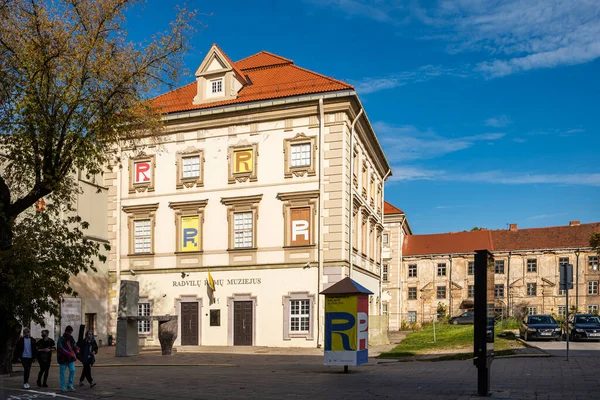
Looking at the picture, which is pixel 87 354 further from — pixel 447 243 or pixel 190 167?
pixel 447 243

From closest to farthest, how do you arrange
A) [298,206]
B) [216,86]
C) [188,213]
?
[298,206], [188,213], [216,86]

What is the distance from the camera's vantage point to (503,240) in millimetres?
77375

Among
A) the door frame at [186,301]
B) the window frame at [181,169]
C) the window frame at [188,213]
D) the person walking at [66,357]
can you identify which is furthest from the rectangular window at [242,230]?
the person walking at [66,357]

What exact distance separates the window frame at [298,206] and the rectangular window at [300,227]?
0.33ft

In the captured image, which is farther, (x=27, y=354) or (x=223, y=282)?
(x=223, y=282)

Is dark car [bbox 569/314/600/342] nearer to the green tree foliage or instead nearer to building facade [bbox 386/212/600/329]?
the green tree foliage

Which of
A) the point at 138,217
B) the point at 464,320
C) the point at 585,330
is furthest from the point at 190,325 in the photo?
the point at 464,320

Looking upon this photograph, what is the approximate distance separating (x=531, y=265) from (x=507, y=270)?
2.70 m

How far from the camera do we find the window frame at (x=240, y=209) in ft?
109

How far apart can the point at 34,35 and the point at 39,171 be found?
4061 millimetres

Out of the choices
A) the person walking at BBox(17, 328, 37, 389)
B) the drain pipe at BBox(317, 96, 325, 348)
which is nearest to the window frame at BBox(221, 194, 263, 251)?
the drain pipe at BBox(317, 96, 325, 348)

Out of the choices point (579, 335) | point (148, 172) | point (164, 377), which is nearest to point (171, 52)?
point (164, 377)

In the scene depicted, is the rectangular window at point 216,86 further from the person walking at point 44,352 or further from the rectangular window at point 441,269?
the rectangular window at point 441,269

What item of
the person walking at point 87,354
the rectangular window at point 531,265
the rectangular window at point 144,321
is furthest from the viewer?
the rectangular window at point 531,265
